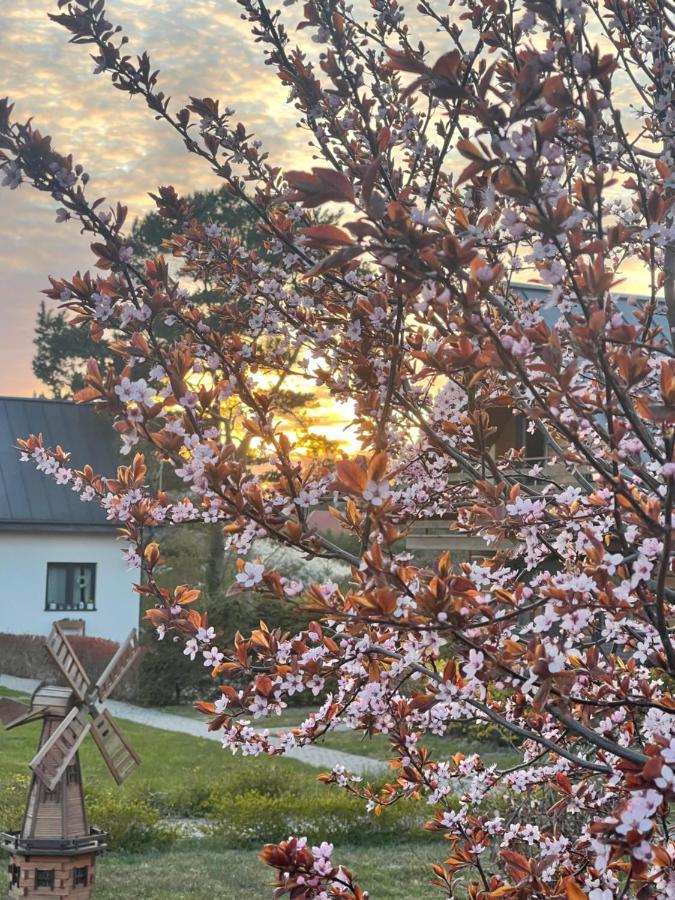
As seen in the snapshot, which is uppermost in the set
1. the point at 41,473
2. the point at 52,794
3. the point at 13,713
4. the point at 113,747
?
the point at 41,473

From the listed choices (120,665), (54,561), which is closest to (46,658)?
(54,561)

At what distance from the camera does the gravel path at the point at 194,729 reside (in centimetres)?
1095

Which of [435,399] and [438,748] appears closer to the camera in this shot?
[435,399]

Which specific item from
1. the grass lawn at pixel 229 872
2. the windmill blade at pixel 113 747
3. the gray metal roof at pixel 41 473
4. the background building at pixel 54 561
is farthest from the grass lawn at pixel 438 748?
the gray metal roof at pixel 41 473

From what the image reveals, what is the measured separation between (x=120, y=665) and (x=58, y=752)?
0.86m

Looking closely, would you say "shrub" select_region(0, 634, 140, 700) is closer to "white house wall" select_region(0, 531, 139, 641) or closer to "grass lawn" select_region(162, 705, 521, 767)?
"white house wall" select_region(0, 531, 139, 641)

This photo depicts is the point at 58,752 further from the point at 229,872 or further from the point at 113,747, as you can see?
the point at 229,872

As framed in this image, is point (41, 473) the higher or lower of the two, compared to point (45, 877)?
higher

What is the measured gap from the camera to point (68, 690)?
6.10 meters

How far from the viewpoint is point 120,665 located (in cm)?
649

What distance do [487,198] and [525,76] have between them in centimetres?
23

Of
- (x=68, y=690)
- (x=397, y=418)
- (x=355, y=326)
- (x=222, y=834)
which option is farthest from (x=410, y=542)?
(x=355, y=326)

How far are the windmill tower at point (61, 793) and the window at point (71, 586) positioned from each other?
14.6 metres

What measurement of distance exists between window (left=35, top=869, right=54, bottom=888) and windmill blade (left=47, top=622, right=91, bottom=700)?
3.28ft
